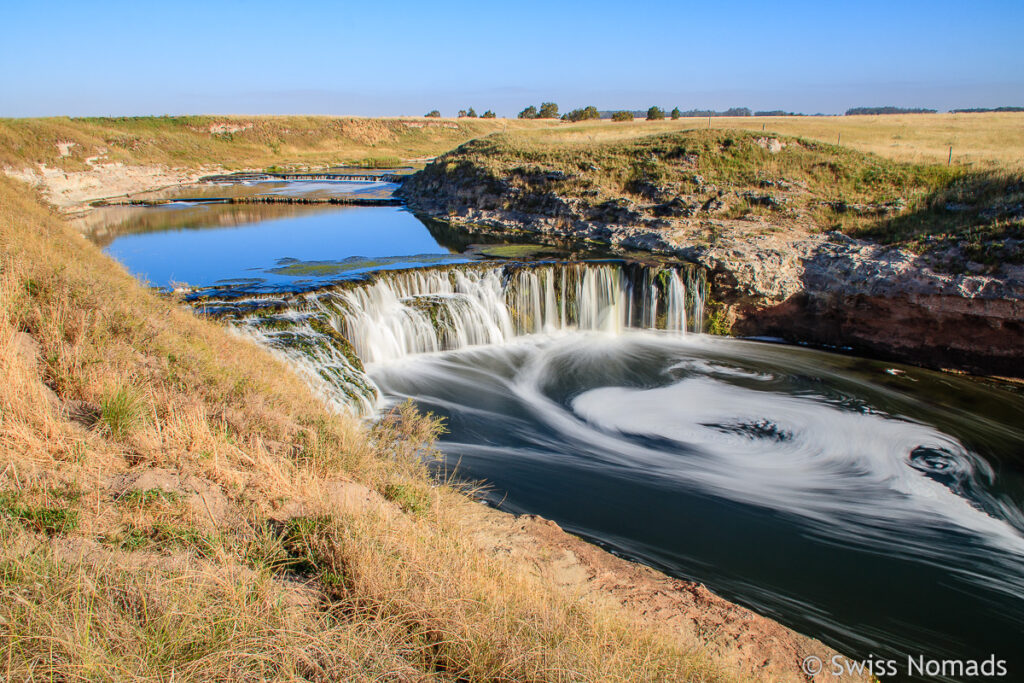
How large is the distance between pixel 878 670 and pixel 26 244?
11073 mm

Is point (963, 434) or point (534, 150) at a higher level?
point (534, 150)

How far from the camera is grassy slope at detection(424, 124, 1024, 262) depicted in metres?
16.6

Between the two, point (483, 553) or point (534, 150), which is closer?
point (483, 553)

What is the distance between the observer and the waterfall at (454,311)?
11508 mm

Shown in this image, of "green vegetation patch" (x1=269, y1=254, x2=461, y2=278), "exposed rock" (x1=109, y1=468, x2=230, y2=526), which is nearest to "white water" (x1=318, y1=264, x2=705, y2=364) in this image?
"green vegetation patch" (x1=269, y1=254, x2=461, y2=278)

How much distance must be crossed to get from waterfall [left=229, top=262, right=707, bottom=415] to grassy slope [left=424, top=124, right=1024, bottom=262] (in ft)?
22.6

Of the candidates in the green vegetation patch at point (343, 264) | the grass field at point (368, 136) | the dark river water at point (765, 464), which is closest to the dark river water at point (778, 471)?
the dark river water at point (765, 464)

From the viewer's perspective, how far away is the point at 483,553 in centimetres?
468

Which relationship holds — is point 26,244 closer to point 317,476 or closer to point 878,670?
point 317,476

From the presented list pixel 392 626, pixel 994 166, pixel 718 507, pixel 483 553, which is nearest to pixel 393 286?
pixel 718 507

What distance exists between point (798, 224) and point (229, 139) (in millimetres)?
67574

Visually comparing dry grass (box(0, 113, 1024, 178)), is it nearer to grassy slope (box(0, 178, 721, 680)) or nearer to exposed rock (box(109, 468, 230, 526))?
grassy slope (box(0, 178, 721, 680))

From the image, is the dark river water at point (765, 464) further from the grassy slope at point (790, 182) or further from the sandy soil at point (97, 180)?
the sandy soil at point (97, 180)

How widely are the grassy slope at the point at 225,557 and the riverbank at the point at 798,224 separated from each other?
1368cm
